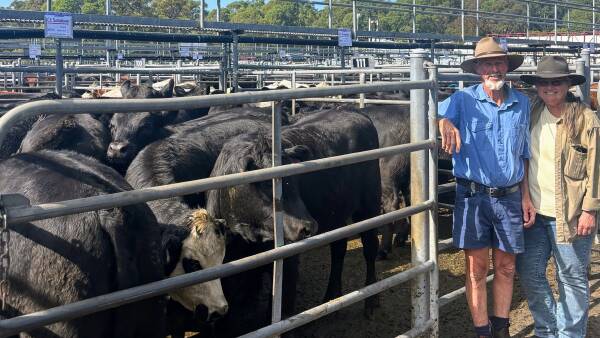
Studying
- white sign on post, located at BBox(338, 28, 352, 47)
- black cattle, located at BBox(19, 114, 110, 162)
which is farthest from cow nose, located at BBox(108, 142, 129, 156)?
white sign on post, located at BBox(338, 28, 352, 47)

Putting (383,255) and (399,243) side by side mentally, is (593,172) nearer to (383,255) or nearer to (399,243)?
(383,255)

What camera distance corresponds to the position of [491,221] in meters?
4.12

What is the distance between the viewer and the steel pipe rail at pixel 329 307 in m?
3.12

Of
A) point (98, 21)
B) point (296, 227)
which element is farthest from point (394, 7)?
point (296, 227)

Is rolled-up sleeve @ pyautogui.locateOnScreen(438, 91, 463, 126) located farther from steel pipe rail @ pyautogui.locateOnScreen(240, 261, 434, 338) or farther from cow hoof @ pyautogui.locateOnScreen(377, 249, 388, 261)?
cow hoof @ pyautogui.locateOnScreen(377, 249, 388, 261)

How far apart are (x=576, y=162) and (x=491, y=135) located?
526 mm

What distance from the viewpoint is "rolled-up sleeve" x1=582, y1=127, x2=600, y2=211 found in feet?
13.2

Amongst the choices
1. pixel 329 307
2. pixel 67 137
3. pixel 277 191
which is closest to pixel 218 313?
pixel 329 307

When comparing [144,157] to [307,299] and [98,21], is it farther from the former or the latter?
[98,21]

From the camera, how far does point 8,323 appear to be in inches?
85.0

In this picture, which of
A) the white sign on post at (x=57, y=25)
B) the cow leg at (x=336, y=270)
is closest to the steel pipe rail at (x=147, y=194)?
the cow leg at (x=336, y=270)

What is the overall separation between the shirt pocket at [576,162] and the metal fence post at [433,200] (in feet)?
2.53

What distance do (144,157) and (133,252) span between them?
6.96 ft

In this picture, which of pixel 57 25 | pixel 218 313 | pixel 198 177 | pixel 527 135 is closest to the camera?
pixel 218 313
